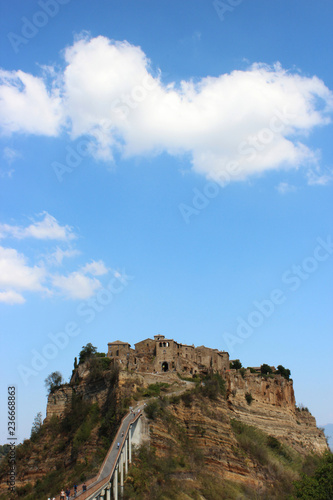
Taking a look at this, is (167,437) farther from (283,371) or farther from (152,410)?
(283,371)

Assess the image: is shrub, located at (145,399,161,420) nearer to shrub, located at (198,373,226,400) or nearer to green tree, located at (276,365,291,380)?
shrub, located at (198,373,226,400)

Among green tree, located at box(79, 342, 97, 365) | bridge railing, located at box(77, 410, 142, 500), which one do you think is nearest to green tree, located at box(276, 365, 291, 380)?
green tree, located at box(79, 342, 97, 365)

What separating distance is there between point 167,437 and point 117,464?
10.3 m

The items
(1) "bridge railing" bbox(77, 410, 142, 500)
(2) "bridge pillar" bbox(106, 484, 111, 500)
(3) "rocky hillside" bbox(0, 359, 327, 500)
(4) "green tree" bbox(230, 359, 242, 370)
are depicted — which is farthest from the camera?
(4) "green tree" bbox(230, 359, 242, 370)

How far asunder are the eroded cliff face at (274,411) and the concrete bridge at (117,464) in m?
19.3

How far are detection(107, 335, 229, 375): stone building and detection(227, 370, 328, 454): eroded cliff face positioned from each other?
3.53 m

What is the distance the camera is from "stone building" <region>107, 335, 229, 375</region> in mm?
62562

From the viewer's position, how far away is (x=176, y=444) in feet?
147

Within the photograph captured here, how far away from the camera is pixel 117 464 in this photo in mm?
34781

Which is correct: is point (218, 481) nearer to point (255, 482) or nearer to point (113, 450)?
point (255, 482)

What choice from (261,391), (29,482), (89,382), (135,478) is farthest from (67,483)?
(261,391)

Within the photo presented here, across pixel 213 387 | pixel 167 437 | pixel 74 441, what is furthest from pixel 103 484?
pixel 213 387

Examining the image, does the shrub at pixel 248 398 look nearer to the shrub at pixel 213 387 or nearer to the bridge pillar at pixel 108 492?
the shrub at pixel 213 387

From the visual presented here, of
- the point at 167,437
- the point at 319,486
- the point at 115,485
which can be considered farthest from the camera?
the point at 167,437
